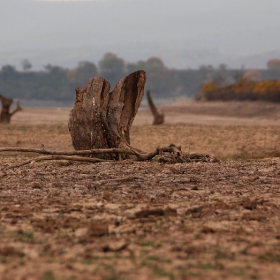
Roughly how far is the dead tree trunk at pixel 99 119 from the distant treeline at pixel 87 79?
237 feet

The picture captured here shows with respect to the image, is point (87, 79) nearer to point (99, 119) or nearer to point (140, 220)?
point (99, 119)

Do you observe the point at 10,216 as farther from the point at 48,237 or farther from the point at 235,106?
the point at 235,106

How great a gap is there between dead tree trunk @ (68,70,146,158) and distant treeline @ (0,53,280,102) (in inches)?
2849

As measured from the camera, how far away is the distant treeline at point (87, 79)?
95.8m

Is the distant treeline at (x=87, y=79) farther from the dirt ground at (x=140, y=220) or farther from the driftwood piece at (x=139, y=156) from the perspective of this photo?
the dirt ground at (x=140, y=220)

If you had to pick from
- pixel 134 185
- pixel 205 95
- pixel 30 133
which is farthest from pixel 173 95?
pixel 134 185

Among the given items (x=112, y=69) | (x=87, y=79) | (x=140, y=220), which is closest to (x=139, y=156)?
(x=140, y=220)

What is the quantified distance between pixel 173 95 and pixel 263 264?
104920 millimetres

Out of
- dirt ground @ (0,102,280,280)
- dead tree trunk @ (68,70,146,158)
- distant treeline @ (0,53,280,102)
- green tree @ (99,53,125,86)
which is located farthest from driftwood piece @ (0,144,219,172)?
green tree @ (99,53,125,86)

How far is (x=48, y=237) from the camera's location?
5.01 metres

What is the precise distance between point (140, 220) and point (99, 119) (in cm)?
486

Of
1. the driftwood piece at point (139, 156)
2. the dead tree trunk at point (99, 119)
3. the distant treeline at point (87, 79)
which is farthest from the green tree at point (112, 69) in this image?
the driftwood piece at point (139, 156)

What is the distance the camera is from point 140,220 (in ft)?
18.2

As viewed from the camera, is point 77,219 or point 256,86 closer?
point 77,219
